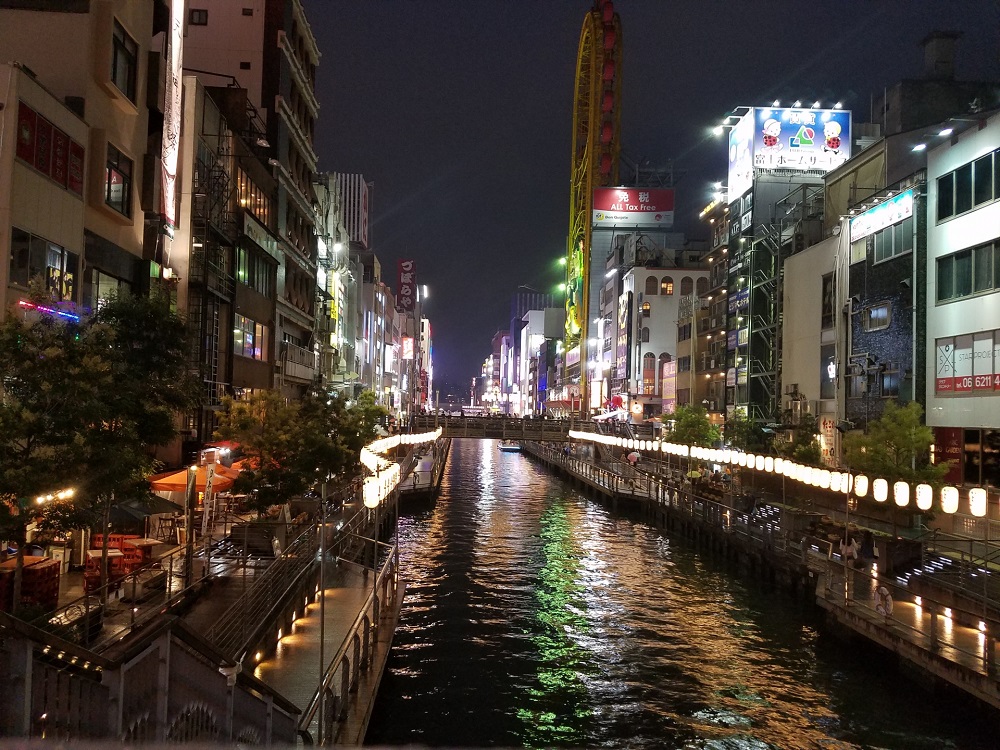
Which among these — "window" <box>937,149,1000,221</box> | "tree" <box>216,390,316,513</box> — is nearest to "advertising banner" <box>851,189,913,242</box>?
"window" <box>937,149,1000,221</box>

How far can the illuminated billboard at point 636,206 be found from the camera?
149 m

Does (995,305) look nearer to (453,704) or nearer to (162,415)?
(453,704)

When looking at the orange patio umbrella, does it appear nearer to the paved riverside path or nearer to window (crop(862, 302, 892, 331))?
the paved riverside path

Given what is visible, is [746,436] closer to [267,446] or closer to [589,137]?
[267,446]

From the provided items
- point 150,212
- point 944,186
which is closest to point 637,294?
point 944,186

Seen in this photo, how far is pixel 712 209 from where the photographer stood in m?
85.4

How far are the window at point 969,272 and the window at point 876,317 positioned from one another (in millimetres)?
5181

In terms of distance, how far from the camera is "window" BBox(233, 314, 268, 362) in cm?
4369

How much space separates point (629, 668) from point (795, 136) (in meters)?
58.9

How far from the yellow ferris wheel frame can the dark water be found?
99.5m

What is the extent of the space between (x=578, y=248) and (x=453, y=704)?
13674 cm

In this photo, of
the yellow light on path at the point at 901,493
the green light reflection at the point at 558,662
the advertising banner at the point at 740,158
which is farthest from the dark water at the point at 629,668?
the advertising banner at the point at 740,158

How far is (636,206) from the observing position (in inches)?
5915

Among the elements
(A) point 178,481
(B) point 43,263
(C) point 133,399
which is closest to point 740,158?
(A) point 178,481
